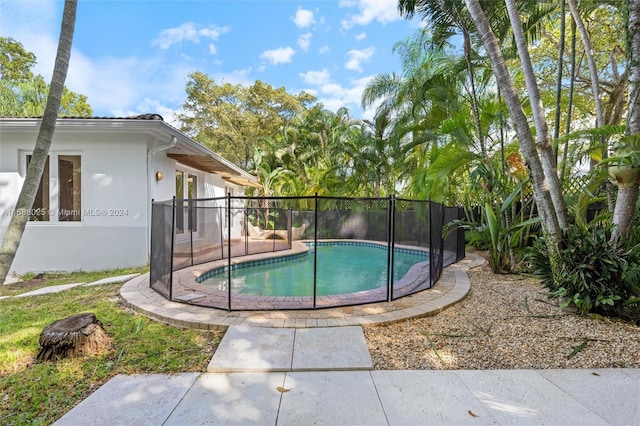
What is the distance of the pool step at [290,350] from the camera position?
2.85 meters

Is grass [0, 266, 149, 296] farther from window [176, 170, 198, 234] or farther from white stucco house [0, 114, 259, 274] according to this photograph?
window [176, 170, 198, 234]

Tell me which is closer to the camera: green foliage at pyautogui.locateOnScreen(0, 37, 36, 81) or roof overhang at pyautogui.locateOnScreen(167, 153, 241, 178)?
roof overhang at pyautogui.locateOnScreen(167, 153, 241, 178)

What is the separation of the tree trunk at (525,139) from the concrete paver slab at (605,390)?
172cm

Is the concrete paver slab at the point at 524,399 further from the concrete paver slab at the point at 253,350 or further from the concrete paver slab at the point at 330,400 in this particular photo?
the concrete paver slab at the point at 253,350

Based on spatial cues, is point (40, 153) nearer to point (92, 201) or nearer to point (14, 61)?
point (92, 201)

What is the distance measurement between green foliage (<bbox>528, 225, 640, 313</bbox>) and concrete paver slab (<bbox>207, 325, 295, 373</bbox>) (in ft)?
11.6

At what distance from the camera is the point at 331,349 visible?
3141 mm

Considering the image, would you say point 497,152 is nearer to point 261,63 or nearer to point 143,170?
point 143,170

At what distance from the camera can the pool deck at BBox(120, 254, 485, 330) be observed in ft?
12.3

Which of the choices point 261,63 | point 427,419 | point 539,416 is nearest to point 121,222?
point 427,419

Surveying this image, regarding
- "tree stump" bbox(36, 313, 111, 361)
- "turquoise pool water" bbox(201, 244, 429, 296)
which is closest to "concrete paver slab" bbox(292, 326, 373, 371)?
"tree stump" bbox(36, 313, 111, 361)

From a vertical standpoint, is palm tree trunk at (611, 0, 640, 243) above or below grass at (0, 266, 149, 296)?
above

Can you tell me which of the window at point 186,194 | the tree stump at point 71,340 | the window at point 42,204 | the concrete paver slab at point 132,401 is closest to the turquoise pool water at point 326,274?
the window at point 186,194

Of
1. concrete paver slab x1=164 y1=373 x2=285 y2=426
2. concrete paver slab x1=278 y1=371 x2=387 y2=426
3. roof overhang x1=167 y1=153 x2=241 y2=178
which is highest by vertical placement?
roof overhang x1=167 y1=153 x2=241 y2=178
